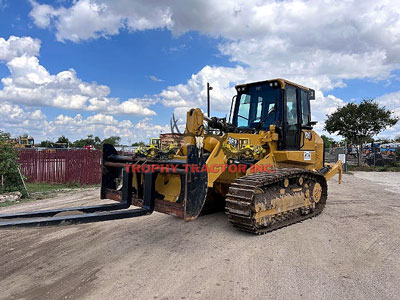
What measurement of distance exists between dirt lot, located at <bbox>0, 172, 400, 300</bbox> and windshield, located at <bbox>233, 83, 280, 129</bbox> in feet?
7.93

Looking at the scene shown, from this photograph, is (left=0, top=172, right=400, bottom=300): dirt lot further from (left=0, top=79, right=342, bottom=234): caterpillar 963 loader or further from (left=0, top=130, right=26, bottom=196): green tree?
(left=0, top=130, right=26, bottom=196): green tree

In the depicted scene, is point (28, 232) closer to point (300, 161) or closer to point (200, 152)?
point (200, 152)

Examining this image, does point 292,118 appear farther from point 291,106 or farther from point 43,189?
point 43,189

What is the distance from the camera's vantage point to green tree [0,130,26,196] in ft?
35.0

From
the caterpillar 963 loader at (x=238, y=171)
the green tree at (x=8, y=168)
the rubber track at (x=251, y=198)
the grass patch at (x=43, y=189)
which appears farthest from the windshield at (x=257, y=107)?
the green tree at (x=8, y=168)

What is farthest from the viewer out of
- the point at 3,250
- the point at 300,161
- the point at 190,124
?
the point at 300,161

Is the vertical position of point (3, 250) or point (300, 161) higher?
point (300, 161)

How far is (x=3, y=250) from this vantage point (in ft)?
16.8

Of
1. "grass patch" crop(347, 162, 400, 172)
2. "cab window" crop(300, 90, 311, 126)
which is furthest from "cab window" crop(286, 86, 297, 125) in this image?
"grass patch" crop(347, 162, 400, 172)

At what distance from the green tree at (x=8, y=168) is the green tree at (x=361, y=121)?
2330 centimetres

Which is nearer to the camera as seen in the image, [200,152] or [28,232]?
[200,152]

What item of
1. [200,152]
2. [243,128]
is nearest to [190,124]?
[200,152]

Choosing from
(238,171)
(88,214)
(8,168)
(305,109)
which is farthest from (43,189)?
(305,109)

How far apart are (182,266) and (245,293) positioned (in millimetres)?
1109
